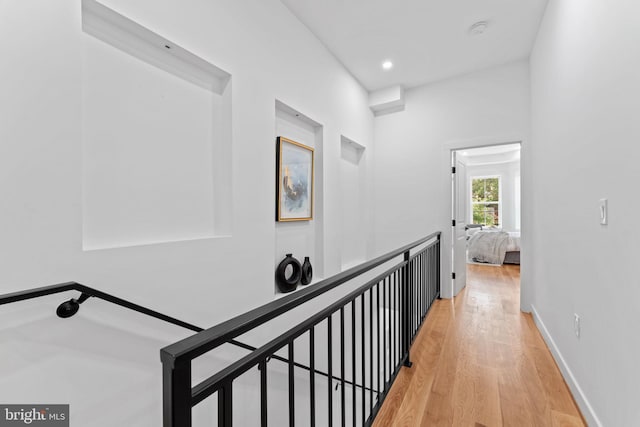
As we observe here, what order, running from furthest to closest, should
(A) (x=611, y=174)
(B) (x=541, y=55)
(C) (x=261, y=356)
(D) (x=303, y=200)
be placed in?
(D) (x=303, y=200), (B) (x=541, y=55), (A) (x=611, y=174), (C) (x=261, y=356)

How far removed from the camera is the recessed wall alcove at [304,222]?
2.74 meters

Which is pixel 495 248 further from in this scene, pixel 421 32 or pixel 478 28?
pixel 421 32

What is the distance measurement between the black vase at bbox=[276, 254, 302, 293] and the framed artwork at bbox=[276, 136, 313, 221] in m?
0.40

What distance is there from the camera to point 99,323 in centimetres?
144

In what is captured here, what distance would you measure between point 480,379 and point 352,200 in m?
2.56

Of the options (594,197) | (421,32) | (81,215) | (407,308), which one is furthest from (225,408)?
(421,32)

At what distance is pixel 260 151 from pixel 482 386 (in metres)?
2.28

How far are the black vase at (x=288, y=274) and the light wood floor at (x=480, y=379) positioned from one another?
3.78ft

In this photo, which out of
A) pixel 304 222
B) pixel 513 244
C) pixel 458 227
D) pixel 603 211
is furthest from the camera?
pixel 513 244

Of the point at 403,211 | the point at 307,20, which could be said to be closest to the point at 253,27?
the point at 307,20

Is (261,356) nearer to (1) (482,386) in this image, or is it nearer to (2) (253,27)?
(1) (482,386)

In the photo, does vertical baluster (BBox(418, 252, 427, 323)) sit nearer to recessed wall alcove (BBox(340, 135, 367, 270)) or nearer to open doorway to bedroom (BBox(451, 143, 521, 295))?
recessed wall alcove (BBox(340, 135, 367, 270))

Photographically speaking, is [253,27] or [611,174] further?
[253,27]

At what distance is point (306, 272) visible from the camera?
2963mm
